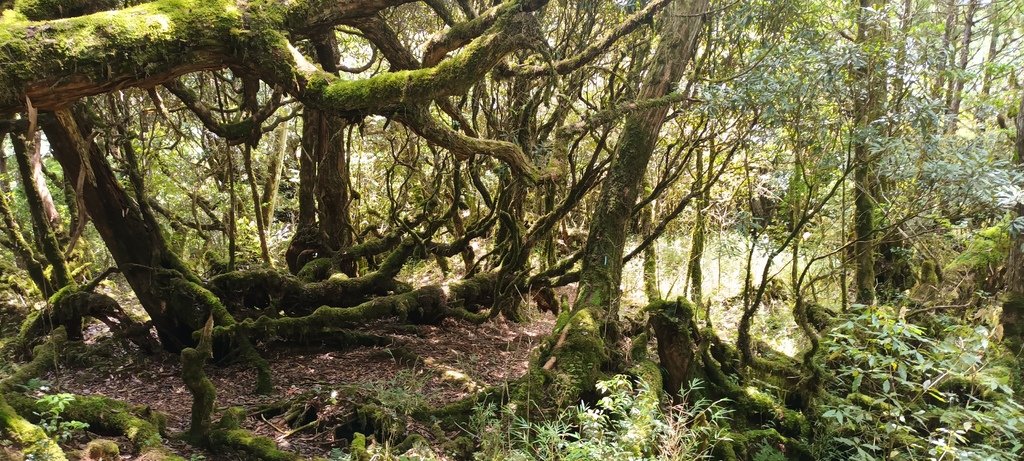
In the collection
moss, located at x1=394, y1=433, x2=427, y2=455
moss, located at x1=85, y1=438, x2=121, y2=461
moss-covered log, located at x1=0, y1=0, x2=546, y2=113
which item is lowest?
moss, located at x1=394, y1=433, x2=427, y2=455

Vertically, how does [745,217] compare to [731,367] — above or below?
above

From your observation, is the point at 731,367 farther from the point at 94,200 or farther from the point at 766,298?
the point at 94,200

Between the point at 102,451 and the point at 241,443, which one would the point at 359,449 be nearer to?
the point at 241,443

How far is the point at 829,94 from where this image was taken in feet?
18.5

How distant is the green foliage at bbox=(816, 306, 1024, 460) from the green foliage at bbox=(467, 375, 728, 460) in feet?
4.28

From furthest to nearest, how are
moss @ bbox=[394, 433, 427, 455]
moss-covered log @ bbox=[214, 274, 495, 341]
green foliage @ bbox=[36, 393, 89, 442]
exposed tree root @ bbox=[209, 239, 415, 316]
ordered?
1. exposed tree root @ bbox=[209, 239, 415, 316]
2. moss-covered log @ bbox=[214, 274, 495, 341]
3. moss @ bbox=[394, 433, 427, 455]
4. green foliage @ bbox=[36, 393, 89, 442]

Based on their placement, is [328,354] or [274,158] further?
[274,158]

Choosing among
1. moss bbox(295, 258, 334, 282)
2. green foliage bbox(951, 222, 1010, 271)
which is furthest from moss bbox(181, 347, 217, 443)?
green foliage bbox(951, 222, 1010, 271)

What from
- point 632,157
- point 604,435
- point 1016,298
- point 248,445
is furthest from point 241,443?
point 1016,298

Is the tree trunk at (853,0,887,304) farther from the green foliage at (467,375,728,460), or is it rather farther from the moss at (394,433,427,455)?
the moss at (394,433,427,455)

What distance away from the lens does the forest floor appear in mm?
4684

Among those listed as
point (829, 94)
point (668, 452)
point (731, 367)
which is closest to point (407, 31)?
point (829, 94)

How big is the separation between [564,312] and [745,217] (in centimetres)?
295

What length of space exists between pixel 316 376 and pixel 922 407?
5.74 m
